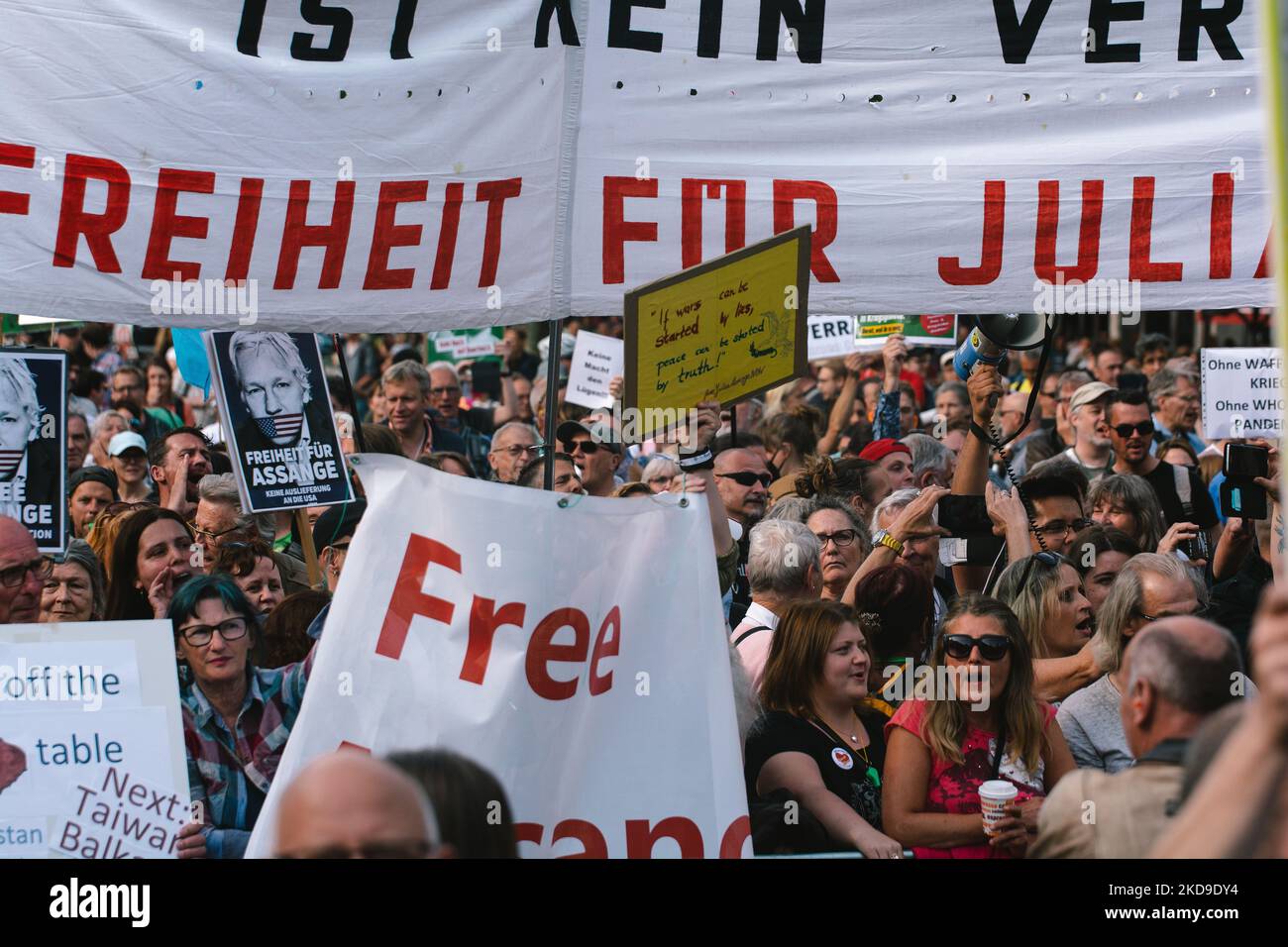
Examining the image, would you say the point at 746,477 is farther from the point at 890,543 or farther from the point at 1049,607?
the point at 1049,607

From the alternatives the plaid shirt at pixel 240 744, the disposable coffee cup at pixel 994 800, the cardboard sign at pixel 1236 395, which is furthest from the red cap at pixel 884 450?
the plaid shirt at pixel 240 744

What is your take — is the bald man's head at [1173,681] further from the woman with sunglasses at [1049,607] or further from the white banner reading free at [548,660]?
the woman with sunglasses at [1049,607]

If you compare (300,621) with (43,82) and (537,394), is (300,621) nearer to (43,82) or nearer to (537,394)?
(43,82)

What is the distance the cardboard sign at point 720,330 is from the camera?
4.22 metres

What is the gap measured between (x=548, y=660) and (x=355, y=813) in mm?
1644

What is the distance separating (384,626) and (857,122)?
2.29 meters

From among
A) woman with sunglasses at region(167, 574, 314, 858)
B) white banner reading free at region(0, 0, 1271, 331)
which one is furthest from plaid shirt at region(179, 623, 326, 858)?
white banner reading free at region(0, 0, 1271, 331)

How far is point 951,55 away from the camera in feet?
16.3

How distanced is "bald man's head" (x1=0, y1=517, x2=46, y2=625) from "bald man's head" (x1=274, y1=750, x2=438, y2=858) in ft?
8.44

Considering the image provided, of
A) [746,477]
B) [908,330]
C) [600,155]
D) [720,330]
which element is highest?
[908,330]

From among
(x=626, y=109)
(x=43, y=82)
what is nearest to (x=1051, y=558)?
(x=626, y=109)

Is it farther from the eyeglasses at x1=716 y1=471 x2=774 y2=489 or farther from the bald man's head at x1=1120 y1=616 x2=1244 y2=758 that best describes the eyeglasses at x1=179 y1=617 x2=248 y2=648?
the eyeglasses at x1=716 y1=471 x2=774 y2=489

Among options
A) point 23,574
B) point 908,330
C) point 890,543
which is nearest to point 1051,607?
point 890,543

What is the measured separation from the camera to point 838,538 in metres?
6.11
